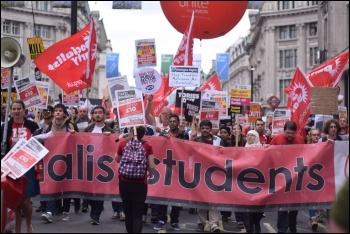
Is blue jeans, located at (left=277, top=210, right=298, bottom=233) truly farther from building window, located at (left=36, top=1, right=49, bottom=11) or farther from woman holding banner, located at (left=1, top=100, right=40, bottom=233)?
building window, located at (left=36, top=1, right=49, bottom=11)

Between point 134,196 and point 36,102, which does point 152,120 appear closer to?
point 36,102

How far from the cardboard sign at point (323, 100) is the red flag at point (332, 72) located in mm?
1704

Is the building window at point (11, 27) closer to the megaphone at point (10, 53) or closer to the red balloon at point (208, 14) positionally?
the red balloon at point (208, 14)

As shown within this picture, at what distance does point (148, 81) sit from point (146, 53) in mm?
2748

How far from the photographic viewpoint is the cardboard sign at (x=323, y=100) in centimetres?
1371

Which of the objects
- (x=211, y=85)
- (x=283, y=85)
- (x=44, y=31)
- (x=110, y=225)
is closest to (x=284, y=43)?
(x=283, y=85)

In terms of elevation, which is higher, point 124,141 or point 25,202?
point 124,141

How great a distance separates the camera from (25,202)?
9.62 meters

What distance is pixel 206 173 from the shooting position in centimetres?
1127

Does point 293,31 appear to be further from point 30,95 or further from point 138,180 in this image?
point 138,180

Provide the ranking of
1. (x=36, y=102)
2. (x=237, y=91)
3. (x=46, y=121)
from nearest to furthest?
1. (x=46, y=121)
2. (x=36, y=102)
3. (x=237, y=91)

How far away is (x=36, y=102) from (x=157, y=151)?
4255 millimetres

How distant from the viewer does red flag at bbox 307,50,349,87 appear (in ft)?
50.4

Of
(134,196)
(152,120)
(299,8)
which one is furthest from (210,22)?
(299,8)
